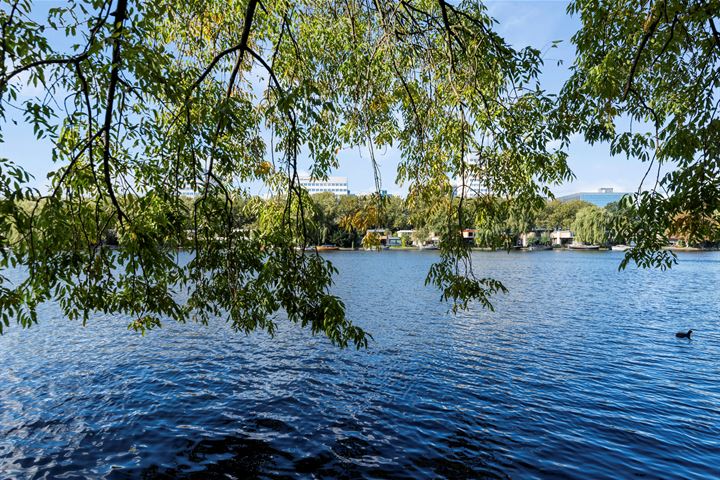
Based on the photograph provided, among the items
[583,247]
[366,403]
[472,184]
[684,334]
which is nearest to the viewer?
[472,184]

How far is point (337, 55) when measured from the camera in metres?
8.55

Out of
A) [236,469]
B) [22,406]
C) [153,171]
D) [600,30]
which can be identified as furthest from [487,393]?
[22,406]

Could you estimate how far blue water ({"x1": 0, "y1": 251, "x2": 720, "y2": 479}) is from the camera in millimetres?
9531

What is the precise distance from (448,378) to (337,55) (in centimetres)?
1126

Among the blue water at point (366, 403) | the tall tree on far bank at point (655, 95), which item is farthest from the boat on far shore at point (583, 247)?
the tall tree on far bank at point (655, 95)

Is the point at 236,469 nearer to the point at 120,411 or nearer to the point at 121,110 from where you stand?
the point at 120,411

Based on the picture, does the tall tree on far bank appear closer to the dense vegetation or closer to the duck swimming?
the dense vegetation

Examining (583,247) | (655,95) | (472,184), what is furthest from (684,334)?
(583,247)

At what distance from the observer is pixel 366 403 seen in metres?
12.7

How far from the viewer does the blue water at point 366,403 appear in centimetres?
953

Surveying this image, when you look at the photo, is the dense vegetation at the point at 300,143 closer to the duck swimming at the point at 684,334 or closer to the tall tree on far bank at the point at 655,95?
the tall tree on far bank at the point at 655,95

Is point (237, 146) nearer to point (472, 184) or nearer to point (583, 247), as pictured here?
point (472, 184)

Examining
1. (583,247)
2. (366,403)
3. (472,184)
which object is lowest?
(366,403)

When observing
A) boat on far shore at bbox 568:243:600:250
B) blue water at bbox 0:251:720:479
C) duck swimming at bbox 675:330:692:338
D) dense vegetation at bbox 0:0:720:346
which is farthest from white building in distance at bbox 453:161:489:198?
boat on far shore at bbox 568:243:600:250
